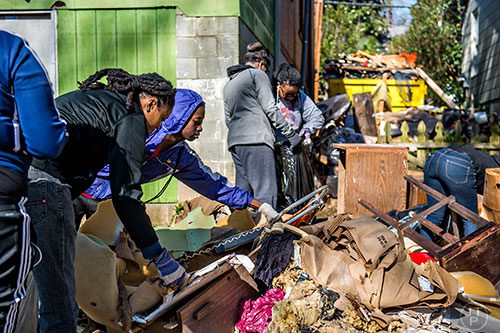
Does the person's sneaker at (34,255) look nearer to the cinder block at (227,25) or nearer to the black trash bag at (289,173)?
the black trash bag at (289,173)

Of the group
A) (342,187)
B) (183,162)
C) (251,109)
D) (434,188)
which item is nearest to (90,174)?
A: (183,162)

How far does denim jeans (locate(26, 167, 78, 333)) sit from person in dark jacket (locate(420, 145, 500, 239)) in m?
3.31

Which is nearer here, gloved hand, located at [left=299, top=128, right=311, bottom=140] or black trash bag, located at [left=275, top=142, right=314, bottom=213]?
black trash bag, located at [left=275, top=142, right=314, bottom=213]

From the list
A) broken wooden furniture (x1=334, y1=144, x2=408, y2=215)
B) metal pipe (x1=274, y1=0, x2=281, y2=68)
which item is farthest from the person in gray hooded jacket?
metal pipe (x1=274, y1=0, x2=281, y2=68)

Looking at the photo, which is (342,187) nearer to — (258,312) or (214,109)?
(214,109)

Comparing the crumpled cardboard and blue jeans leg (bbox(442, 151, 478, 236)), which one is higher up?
blue jeans leg (bbox(442, 151, 478, 236))

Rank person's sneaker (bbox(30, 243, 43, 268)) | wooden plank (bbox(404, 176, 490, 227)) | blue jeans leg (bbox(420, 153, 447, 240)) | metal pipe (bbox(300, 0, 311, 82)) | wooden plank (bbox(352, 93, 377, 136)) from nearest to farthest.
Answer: person's sneaker (bbox(30, 243, 43, 268)), wooden plank (bbox(404, 176, 490, 227)), blue jeans leg (bbox(420, 153, 447, 240)), wooden plank (bbox(352, 93, 377, 136)), metal pipe (bbox(300, 0, 311, 82))

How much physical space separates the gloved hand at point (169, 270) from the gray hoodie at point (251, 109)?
8.41ft

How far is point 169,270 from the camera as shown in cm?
327

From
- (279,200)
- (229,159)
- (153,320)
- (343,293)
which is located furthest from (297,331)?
(229,159)

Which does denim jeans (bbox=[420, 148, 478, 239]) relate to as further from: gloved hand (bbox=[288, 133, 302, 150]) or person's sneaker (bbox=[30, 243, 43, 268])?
person's sneaker (bbox=[30, 243, 43, 268])

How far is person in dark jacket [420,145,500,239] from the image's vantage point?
17.1 feet

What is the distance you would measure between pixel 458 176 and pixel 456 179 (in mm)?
30

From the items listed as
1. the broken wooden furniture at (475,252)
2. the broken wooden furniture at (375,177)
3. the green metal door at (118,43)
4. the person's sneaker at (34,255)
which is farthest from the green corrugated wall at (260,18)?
the person's sneaker at (34,255)
